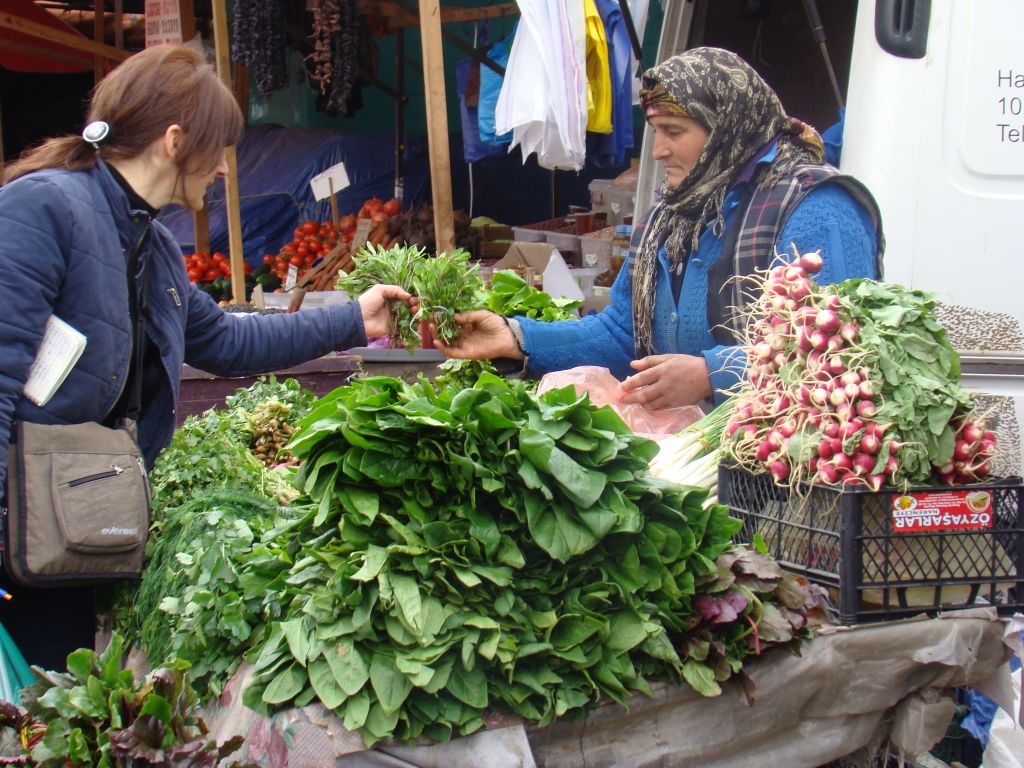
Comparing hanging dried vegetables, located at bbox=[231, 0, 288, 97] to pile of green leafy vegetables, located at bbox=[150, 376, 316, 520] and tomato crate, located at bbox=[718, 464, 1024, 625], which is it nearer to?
pile of green leafy vegetables, located at bbox=[150, 376, 316, 520]

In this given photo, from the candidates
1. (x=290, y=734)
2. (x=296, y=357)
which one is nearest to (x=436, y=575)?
(x=290, y=734)

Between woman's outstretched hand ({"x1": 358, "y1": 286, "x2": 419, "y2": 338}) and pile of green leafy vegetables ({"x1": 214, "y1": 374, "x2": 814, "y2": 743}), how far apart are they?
121 centimetres

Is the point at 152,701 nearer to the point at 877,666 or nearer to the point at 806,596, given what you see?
the point at 806,596

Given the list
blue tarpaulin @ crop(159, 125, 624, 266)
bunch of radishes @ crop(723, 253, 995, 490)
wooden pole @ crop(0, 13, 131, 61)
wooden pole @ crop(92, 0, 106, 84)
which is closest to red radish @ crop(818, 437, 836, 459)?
bunch of radishes @ crop(723, 253, 995, 490)

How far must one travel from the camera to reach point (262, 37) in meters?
7.06

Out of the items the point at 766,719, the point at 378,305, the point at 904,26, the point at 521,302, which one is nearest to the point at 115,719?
the point at 766,719

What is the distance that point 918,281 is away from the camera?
2.93 m

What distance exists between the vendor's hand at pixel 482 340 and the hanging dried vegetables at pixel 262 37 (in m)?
4.77

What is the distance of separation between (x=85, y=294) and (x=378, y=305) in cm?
96

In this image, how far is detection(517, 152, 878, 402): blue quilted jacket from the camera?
8.31 feet

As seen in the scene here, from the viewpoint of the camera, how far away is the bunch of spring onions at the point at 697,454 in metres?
2.26

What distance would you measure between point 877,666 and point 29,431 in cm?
179

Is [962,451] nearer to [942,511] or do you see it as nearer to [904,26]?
[942,511]

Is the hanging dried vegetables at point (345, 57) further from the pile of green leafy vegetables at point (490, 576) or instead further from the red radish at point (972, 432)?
the red radish at point (972, 432)
